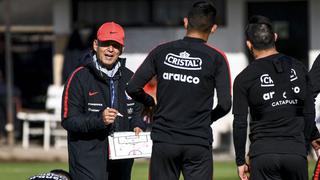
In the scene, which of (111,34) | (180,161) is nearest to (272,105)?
(180,161)

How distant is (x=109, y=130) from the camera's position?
7957 mm

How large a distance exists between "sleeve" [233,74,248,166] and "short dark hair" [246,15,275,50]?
1.05 ft

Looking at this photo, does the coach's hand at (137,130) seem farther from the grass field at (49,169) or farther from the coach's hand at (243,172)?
the grass field at (49,169)

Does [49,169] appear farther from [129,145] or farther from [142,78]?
[142,78]

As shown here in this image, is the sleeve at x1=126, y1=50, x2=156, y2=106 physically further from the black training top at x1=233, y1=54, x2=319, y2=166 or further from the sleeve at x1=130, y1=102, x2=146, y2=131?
the black training top at x1=233, y1=54, x2=319, y2=166

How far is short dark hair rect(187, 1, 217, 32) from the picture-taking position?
7344mm

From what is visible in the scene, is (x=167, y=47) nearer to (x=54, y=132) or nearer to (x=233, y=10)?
(x=233, y=10)

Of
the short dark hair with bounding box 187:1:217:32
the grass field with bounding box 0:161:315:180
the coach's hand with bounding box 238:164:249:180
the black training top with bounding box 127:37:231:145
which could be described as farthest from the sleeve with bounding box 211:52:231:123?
the grass field with bounding box 0:161:315:180

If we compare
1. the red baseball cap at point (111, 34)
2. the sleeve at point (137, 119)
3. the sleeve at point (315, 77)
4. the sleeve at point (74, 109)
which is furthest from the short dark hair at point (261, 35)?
the sleeve at point (74, 109)

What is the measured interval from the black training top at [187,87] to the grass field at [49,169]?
6228 mm

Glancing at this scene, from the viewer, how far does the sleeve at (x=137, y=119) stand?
319 inches

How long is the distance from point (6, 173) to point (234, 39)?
456 cm

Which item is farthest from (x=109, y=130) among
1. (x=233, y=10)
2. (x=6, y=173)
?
(x=233, y=10)

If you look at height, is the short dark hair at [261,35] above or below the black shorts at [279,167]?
above
